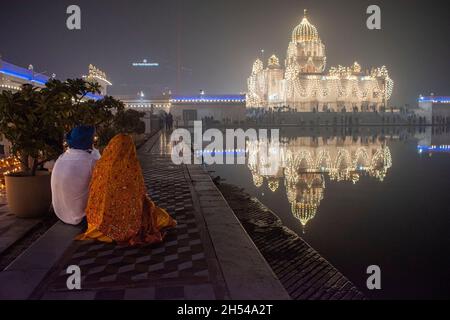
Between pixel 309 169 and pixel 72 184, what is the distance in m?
9.60

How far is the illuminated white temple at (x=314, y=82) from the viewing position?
53.0 metres

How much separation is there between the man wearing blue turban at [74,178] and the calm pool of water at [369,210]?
3189mm

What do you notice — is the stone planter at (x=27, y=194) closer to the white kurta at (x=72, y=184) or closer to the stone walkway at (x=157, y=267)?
the white kurta at (x=72, y=184)

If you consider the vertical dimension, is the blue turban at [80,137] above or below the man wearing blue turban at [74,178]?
above

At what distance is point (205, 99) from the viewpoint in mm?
53438

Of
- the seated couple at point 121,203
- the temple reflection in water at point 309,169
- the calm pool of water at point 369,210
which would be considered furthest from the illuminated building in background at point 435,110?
the seated couple at point 121,203

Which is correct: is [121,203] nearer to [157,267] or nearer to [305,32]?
[157,267]

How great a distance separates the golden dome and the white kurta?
5494 cm

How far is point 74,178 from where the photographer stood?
5.01m

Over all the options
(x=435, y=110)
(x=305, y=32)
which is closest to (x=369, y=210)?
(x=305, y=32)

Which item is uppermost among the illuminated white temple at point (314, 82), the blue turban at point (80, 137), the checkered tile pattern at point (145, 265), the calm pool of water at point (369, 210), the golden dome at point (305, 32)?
the golden dome at point (305, 32)

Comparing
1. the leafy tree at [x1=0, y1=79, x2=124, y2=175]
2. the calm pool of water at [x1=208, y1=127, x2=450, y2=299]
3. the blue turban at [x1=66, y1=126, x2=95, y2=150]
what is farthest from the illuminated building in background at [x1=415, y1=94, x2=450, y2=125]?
the blue turban at [x1=66, y1=126, x2=95, y2=150]
